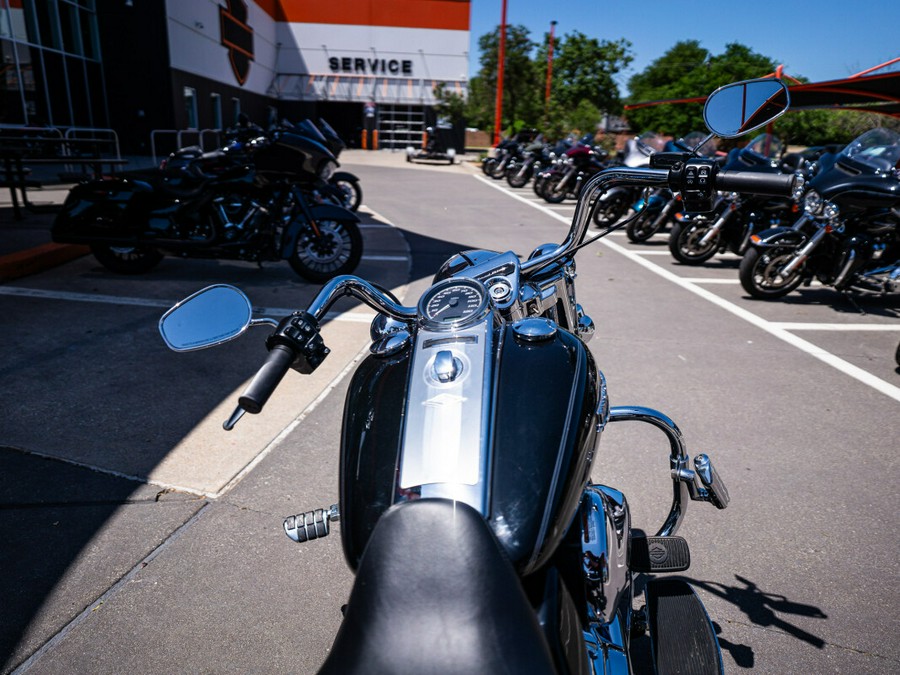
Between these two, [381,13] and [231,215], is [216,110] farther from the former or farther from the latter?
[231,215]

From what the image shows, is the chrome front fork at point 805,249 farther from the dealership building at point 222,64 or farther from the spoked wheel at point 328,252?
the dealership building at point 222,64

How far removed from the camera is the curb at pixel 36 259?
249 inches

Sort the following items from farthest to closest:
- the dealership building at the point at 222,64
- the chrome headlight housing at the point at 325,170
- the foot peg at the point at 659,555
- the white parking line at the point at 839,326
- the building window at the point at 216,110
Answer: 1. the building window at the point at 216,110
2. the dealership building at the point at 222,64
3. the chrome headlight housing at the point at 325,170
4. the white parking line at the point at 839,326
5. the foot peg at the point at 659,555

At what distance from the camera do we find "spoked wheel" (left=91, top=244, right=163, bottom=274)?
683cm

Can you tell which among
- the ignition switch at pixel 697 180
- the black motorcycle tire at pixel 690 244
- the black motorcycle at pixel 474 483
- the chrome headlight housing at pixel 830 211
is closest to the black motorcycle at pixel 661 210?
the black motorcycle tire at pixel 690 244

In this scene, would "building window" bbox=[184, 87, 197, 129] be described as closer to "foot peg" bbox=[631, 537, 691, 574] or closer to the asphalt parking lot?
the asphalt parking lot

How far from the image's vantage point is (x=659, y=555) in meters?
1.90

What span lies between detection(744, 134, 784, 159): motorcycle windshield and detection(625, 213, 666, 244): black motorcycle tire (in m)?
1.59

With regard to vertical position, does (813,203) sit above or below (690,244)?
above

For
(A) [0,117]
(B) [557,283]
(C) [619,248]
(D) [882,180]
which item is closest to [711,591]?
(B) [557,283]

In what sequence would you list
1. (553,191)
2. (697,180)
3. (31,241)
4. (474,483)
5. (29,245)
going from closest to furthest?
(474,483), (697,180), (29,245), (31,241), (553,191)

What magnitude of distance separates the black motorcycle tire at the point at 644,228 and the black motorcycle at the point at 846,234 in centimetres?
320

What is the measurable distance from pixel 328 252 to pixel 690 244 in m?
4.90

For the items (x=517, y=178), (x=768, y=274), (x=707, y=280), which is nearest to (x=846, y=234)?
(x=768, y=274)
